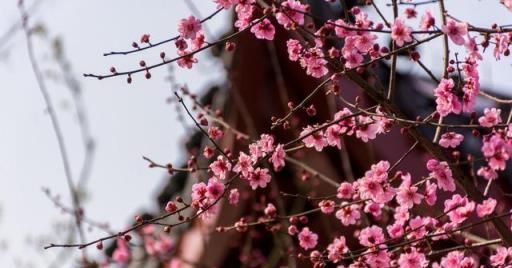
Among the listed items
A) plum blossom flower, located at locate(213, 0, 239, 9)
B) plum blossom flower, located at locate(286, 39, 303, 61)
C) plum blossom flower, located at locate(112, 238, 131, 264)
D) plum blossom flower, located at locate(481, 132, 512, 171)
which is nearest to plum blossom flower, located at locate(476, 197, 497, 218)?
plum blossom flower, located at locate(481, 132, 512, 171)

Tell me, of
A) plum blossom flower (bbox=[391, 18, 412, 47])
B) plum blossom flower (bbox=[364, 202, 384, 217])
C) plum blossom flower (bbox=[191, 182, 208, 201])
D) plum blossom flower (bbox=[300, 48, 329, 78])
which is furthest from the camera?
plum blossom flower (bbox=[364, 202, 384, 217])

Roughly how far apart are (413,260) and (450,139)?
1.71 ft

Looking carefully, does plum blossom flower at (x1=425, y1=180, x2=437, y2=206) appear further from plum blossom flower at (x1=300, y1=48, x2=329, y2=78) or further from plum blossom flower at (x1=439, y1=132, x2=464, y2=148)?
plum blossom flower at (x1=300, y1=48, x2=329, y2=78)

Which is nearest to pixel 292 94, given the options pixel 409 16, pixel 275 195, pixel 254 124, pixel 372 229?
pixel 254 124

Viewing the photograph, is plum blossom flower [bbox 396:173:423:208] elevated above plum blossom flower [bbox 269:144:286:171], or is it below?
below

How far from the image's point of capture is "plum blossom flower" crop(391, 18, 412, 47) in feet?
8.13

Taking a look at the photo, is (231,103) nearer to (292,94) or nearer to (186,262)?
(292,94)

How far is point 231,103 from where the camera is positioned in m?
5.01

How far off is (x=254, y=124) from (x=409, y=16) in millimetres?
2616

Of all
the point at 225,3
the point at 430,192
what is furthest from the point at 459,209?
the point at 225,3

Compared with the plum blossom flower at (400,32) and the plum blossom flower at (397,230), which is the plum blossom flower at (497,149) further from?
the plum blossom flower at (397,230)

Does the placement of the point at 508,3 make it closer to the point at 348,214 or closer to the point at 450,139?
the point at 450,139

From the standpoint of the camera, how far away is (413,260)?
2846mm

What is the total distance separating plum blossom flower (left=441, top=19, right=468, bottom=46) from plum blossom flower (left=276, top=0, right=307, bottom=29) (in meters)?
0.55
